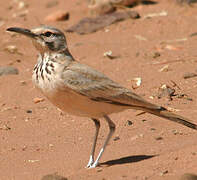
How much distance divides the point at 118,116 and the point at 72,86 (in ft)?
7.78

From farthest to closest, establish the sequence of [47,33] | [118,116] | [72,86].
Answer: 1. [118,116]
2. [47,33]
3. [72,86]

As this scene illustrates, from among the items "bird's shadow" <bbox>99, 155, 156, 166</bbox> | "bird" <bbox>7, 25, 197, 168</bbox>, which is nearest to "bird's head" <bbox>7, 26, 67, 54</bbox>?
"bird" <bbox>7, 25, 197, 168</bbox>

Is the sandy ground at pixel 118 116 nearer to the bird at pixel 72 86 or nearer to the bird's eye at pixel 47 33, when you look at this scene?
the bird at pixel 72 86

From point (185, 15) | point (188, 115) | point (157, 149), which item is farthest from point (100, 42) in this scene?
point (157, 149)

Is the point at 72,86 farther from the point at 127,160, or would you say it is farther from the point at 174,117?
the point at 174,117

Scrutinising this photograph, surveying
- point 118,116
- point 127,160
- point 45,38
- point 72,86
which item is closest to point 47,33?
point 45,38

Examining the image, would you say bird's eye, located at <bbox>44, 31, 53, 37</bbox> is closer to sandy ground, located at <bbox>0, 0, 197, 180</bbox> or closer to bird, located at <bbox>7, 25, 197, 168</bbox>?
bird, located at <bbox>7, 25, 197, 168</bbox>

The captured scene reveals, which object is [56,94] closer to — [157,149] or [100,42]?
[157,149]

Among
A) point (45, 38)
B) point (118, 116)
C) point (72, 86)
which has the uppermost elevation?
point (45, 38)

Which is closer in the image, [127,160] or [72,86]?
[72,86]

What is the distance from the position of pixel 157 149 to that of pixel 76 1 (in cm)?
964

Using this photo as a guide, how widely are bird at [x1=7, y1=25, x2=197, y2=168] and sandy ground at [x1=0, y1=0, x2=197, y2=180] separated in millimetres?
544

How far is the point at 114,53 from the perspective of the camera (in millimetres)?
11336

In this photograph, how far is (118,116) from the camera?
8445 mm
